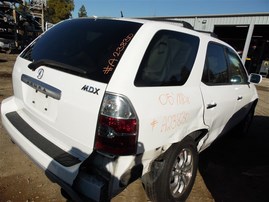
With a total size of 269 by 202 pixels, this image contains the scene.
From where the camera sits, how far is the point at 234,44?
2794 centimetres

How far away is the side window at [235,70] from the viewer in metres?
3.65

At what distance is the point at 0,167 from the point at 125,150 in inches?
80.7

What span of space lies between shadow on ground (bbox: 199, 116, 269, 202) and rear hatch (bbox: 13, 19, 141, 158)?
199 cm

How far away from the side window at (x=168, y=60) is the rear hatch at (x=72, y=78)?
22 cm

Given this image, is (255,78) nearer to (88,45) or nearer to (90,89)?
(88,45)

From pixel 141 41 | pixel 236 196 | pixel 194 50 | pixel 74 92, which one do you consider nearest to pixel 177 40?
pixel 194 50

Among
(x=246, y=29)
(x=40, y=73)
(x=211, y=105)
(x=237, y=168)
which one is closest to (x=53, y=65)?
Result: (x=40, y=73)

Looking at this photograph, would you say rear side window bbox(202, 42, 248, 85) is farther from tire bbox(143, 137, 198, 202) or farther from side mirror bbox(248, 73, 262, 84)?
tire bbox(143, 137, 198, 202)

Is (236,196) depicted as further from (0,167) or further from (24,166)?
(0,167)

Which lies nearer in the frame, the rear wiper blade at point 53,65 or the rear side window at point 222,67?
the rear wiper blade at point 53,65

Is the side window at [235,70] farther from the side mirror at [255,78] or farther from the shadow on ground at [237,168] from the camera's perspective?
the shadow on ground at [237,168]

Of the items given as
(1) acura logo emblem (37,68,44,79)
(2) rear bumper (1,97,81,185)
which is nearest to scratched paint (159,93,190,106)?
(2) rear bumper (1,97,81,185)

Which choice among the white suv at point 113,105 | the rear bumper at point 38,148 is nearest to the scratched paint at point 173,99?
the white suv at point 113,105

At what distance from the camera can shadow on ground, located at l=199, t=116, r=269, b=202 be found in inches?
123
